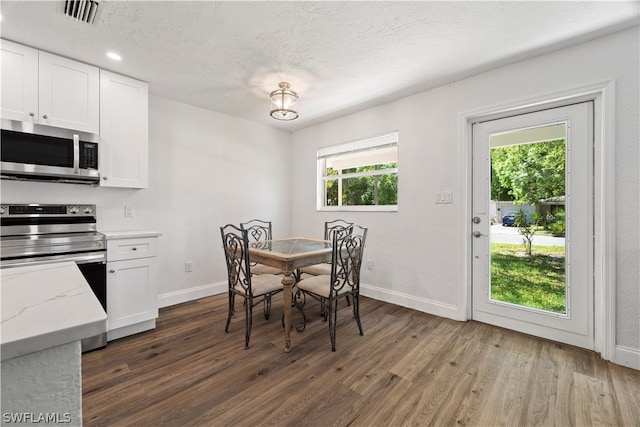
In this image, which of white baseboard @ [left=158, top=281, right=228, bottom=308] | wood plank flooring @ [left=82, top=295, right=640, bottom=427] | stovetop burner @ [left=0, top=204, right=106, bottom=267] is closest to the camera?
wood plank flooring @ [left=82, top=295, right=640, bottom=427]

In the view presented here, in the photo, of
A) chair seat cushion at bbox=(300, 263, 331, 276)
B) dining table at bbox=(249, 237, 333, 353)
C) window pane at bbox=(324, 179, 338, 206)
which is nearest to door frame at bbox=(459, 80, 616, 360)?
dining table at bbox=(249, 237, 333, 353)

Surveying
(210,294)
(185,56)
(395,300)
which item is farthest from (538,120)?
(210,294)

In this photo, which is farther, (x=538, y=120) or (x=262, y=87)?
(x=262, y=87)

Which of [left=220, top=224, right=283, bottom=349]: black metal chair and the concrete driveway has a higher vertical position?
the concrete driveway

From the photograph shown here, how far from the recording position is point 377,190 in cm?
362

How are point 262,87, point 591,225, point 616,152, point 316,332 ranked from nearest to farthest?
point 616,152, point 591,225, point 316,332, point 262,87

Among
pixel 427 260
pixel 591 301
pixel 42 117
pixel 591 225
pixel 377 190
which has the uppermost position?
pixel 42 117

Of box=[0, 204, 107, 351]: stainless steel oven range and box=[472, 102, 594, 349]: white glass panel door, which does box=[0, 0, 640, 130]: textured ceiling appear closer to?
box=[472, 102, 594, 349]: white glass panel door

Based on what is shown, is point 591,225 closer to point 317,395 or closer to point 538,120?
point 538,120

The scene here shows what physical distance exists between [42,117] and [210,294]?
2.38 meters

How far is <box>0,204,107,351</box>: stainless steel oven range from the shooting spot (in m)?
2.06

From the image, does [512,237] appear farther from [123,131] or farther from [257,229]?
[123,131]

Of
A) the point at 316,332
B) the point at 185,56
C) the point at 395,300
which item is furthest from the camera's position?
Answer: the point at 395,300
